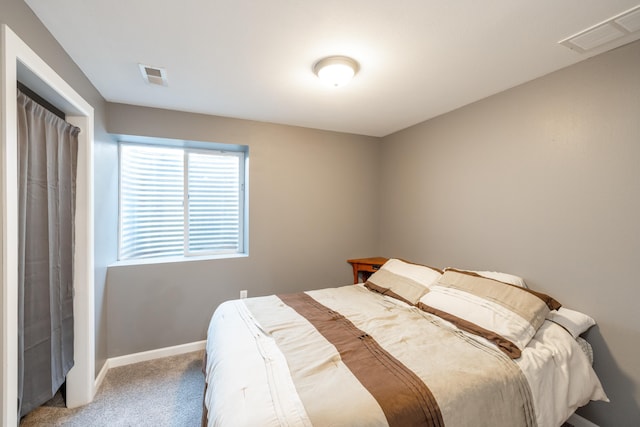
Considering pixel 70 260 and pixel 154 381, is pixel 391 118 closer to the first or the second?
pixel 70 260

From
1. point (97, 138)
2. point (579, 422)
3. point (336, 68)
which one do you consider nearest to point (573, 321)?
point (579, 422)

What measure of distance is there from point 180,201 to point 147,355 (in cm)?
156

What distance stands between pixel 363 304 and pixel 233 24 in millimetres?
2090

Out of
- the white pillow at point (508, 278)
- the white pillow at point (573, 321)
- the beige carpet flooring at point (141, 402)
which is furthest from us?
the white pillow at point (508, 278)

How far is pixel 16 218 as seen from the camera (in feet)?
3.95

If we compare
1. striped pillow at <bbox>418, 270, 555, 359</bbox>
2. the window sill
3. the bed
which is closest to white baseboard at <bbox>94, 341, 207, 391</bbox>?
the window sill

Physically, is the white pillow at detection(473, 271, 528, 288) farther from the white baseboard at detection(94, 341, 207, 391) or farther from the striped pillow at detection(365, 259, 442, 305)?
the white baseboard at detection(94, 341, 207, 391)

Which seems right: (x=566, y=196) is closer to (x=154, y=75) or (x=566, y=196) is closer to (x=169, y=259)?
(x=154, y=75)

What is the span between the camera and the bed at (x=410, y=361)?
44.1 inches

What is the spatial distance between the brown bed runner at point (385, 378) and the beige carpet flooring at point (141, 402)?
3.85 ft

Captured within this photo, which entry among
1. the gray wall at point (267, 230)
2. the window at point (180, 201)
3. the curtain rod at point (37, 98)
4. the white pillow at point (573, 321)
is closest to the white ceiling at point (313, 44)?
the curtain rod at point (37, 98)

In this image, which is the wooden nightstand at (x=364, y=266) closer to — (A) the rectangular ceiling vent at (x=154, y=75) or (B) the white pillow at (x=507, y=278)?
(B) the white pillow at (x=507, y=278)

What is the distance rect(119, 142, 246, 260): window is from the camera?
2.84 metres

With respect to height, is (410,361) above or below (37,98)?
below
